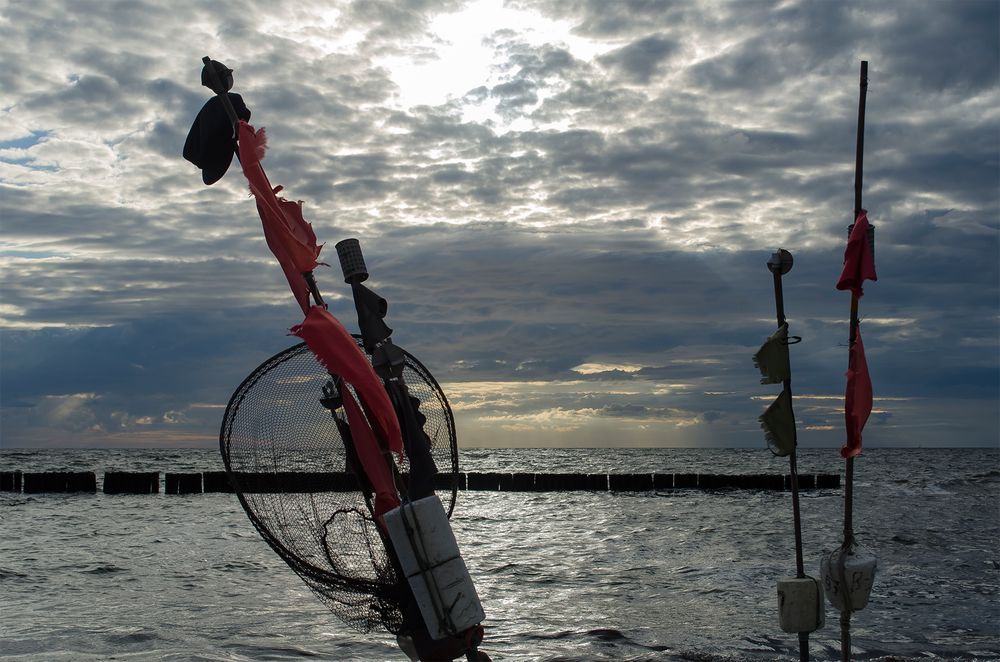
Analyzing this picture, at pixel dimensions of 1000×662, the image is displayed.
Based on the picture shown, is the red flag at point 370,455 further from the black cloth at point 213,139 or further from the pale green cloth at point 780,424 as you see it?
the pale green cloth at point 780,424

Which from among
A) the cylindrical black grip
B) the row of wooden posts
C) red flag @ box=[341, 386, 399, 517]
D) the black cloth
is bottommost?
the row of wooden posts

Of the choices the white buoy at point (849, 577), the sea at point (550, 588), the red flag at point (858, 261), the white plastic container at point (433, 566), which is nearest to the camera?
the white plastic container at point (433, 566)

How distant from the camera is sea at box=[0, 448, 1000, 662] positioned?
34.5 ft

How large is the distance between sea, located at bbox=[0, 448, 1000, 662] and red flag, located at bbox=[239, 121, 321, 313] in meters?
6.56

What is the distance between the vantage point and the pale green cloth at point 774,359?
6.14m

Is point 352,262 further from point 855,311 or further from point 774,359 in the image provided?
point 855,311

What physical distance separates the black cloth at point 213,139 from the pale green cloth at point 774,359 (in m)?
3.67

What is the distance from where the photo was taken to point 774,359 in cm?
615

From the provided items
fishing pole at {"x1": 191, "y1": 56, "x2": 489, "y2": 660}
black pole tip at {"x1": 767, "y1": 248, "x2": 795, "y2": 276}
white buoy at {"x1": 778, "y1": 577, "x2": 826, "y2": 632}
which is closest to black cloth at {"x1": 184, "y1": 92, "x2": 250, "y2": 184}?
fishing pole at {"x1": 191, "y1": 56, "x2": 489, "y2": 660}

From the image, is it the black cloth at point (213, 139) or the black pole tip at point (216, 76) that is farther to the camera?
the black cloth at point (213, 139)

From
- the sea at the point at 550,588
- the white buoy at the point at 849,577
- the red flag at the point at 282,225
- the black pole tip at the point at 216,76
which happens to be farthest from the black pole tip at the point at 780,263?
the sea at the point at 550,588

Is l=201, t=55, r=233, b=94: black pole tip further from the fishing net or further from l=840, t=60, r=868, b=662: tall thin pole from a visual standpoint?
l=840, t=60, r=868, b=662: tall thin pole

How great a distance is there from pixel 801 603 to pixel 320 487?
3.40 metres

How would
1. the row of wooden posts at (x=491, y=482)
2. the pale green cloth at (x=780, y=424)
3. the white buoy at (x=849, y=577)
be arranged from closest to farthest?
the white buoy at (x=849, y=577) < the pale green cloth at (x=780, y=424) < the row of wooden posts at (x=491, y=482)
